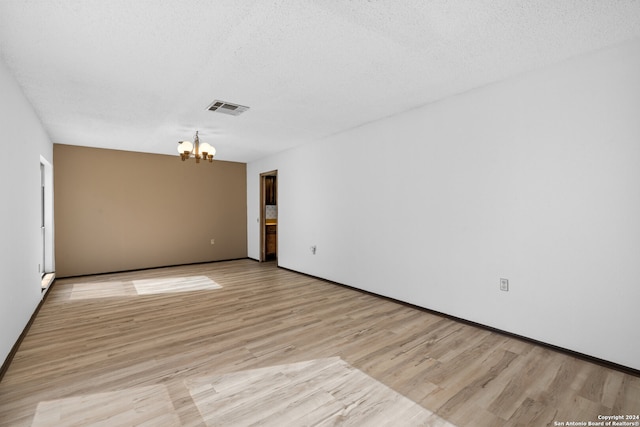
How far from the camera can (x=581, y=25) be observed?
220cm

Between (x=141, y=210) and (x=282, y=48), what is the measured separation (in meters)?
5.55

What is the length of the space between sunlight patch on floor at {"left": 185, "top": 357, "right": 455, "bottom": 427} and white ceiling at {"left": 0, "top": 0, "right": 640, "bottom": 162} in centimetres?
258

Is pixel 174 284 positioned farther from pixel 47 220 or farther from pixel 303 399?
pixel 303 399

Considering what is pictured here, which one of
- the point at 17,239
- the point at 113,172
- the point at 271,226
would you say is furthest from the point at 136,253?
the point at 17,239

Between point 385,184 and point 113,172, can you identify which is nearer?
point 385,184

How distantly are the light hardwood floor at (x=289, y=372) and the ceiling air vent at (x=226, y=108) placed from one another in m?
2.57

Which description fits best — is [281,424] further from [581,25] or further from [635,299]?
[581,25]

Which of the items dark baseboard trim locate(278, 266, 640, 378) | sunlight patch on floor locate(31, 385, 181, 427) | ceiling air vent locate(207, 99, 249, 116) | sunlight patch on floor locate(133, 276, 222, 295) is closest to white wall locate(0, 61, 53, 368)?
sunlight patch on floor locate(31, 385, 181, 427)

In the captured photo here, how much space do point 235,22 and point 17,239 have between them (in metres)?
3.02

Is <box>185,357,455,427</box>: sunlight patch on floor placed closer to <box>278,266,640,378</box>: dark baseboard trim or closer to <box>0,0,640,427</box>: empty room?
<box>0,0,640,427</box>: empty room

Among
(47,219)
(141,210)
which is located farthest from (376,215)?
(47,219)

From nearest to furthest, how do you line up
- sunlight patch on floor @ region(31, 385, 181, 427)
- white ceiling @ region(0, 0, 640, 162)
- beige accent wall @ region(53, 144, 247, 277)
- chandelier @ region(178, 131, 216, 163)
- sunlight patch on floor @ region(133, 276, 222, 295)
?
sunlight patch on floor @ region(31, 385, 181, 427) < white ceiling @ region(0, 0, 640, 162) < chandelier @ region(178, 131, 216, 163) < sunlight patch on floor @ region(133, 276, 222, 295) < beige accent wall @ region(53, 144, 247, 277)

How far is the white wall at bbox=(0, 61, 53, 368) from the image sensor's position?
257 centimetres

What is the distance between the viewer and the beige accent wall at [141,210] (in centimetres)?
582
